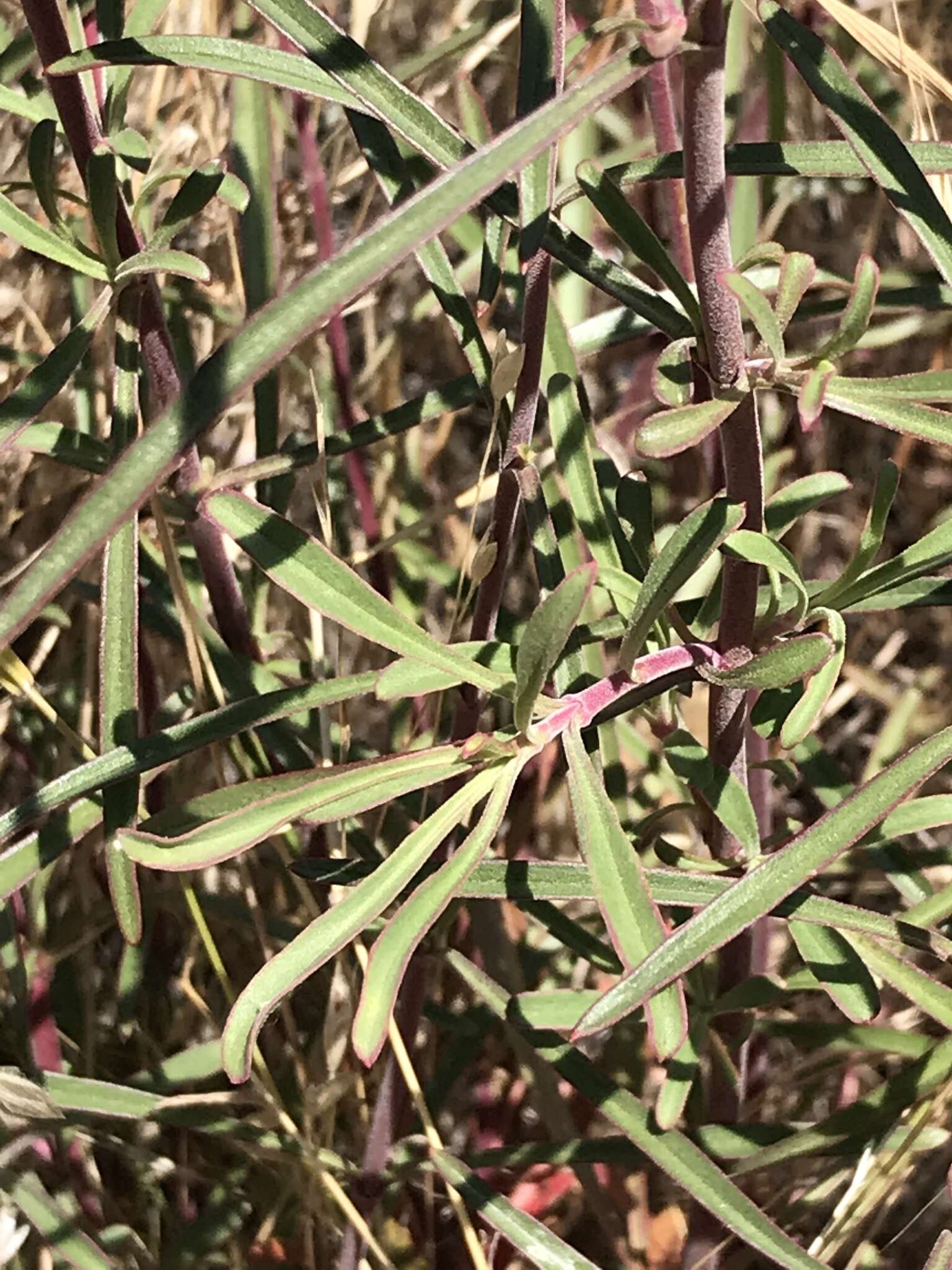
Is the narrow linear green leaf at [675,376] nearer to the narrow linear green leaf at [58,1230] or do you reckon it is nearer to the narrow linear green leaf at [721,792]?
the narrow linear green leaf at [721,792]

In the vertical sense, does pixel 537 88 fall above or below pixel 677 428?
above

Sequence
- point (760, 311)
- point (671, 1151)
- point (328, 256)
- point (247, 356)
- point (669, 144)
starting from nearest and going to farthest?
point (247, 356) → point (760, 311) → point (671, 1151) → point (669, 144) → point (328, 256)

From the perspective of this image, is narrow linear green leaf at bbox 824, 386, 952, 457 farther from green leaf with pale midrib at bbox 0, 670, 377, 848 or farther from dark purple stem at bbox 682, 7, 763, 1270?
green leaf with pale midrib at bbox 0, 670, 377, 848

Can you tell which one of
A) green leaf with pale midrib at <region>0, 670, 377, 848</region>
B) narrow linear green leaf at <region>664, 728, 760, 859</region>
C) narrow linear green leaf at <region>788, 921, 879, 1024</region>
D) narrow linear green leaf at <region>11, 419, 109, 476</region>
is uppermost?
narrow linear green leaf at <region>11, 419, 109, 476</region>

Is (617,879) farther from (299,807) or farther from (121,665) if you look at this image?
(121,665)

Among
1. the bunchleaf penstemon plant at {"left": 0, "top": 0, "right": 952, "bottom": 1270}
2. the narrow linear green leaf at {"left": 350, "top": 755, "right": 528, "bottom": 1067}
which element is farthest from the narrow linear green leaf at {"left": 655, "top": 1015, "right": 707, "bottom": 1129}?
the narrow linear green leaf at {"left": 350, "top": 755, "right": 528, "bottom": 1067}

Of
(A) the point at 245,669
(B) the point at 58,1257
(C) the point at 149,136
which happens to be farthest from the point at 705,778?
(C) the point at 149,136

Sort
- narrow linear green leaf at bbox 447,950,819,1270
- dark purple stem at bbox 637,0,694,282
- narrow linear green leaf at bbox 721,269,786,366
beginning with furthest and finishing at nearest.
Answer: dark purple stem at bbox 637,0,694,282, narrow linear green leaf at bbox 447,950,819,1270, narrow linear green leaf at bbox 721,269,786,366

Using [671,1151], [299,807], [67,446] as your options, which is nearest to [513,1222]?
[671,1151]

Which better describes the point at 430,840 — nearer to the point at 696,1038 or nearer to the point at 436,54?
the point at 696,1038
